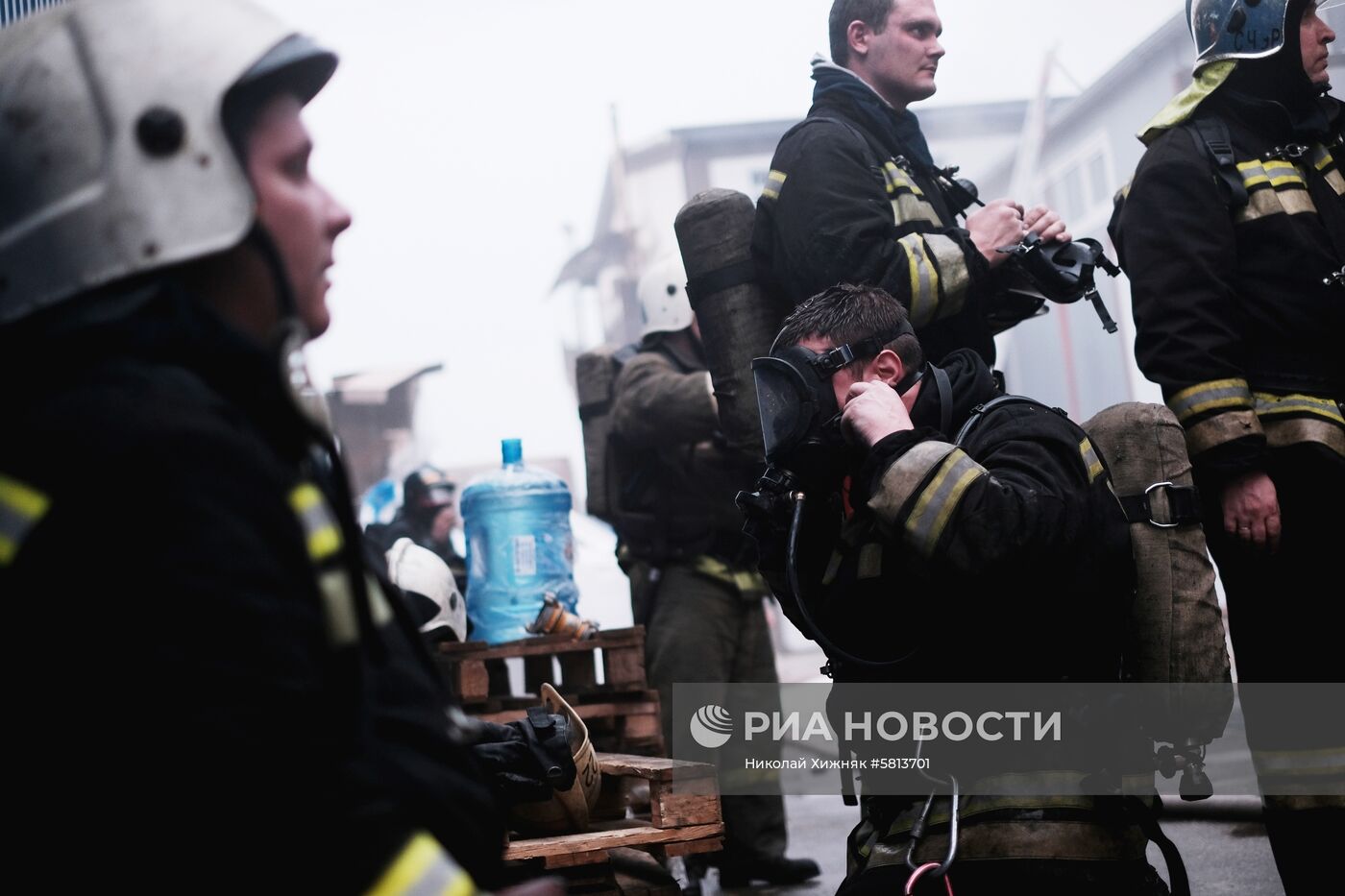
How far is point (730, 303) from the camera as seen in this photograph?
417 cm

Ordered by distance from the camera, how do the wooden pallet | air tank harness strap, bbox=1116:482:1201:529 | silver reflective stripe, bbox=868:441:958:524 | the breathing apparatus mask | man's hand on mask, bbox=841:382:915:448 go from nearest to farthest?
silver reflective stripe, bbox=868:441:958:524
man's hand on mask, bbox=841:382:915:448
air tank harness strap, bbox=1116:482:1201:529
the wooden pallet
the breathing apparatus mask

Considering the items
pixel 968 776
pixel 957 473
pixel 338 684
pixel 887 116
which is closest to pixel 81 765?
pixel 338 684

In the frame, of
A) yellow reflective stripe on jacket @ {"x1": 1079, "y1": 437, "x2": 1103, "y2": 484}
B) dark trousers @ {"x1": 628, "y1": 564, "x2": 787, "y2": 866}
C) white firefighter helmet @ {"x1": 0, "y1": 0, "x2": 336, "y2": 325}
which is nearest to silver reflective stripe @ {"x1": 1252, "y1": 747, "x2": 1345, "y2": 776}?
yellow reflective stripe on jacket @ {"x1": 1079, "y1": 437, "x2": 1103, "y2": 484}

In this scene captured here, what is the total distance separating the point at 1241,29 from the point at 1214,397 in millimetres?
1155

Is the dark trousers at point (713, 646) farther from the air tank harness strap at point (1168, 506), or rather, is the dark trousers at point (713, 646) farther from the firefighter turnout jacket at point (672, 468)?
the air tank harness strap at point (1168, 506)

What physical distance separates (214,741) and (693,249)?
10.8 feet

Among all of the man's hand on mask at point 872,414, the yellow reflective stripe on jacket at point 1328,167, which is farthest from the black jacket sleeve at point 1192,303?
the man's hand on mask at point 872,414

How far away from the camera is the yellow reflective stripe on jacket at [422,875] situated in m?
1.16

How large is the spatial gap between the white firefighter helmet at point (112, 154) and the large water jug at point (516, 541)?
221 inches

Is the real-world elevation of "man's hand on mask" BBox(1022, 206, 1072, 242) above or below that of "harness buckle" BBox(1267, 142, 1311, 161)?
below

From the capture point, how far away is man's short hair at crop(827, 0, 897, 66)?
13.8ft

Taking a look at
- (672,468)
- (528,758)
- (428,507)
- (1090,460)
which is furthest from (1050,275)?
(428,507)

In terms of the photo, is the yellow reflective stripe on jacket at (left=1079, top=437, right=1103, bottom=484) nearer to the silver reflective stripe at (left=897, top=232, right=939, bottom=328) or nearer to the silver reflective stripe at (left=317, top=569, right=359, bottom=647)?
the silver reflective stripe at (left=897, top=232, right=939, bottom=328)

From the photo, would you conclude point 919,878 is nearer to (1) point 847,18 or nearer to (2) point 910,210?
(2) point 910,210
